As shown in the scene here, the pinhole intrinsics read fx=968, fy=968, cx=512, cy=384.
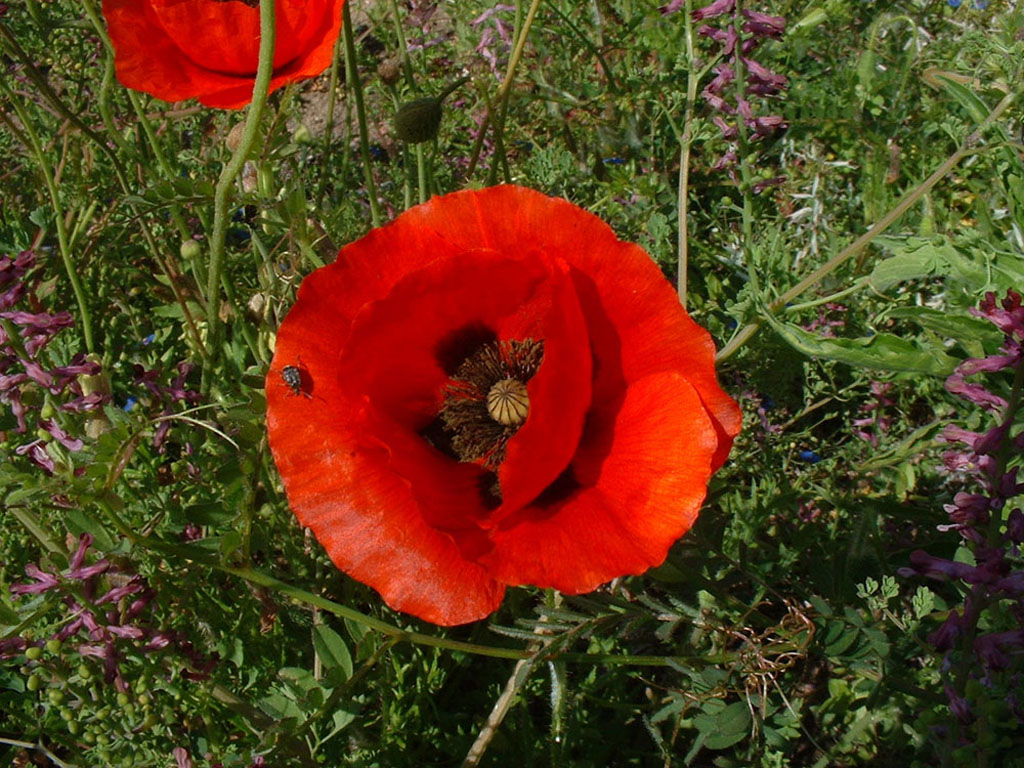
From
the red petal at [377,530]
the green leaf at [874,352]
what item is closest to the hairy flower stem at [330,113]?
the red petal at [377,530]

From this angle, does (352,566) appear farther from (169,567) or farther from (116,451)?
(169,567)

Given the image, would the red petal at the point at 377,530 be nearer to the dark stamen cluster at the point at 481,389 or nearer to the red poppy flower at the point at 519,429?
the red poppy flower at the point at 519,429

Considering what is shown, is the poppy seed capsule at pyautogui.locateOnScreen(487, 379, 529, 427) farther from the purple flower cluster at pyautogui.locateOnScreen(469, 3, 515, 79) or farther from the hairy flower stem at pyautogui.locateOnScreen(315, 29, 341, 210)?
the purple flower cluster at pyautogui.locateOnScreen(469, 3, 515, 79)

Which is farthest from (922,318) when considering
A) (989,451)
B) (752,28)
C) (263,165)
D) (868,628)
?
(263,165)

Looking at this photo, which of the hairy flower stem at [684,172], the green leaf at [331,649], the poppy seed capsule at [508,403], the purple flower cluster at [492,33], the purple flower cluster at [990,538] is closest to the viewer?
the purple flower cluster at [990,538]

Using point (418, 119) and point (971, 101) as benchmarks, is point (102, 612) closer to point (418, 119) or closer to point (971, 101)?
point (418, 119)
